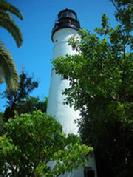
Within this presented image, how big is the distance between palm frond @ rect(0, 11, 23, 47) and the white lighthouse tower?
17.3ft

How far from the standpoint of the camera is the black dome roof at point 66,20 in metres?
30.2

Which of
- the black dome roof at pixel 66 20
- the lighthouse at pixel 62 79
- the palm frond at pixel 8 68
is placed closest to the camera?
the palm frond at pixel 8 68

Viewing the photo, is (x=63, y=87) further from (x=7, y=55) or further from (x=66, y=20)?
(x=7, y=55)

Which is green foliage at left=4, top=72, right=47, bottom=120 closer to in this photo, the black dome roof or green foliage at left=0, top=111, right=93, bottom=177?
the black dome roof

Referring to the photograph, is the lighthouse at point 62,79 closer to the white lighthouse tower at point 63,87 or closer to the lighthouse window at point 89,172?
the white lighthouse tower at point 63,87

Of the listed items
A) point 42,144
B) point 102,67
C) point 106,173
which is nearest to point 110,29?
point 102,67

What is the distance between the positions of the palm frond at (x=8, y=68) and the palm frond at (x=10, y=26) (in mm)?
1314

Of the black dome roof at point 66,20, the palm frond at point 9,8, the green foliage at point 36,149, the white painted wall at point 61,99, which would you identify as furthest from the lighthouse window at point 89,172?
the black dome roof at point 66,20

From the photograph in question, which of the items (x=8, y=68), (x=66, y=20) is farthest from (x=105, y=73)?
Answer: (x=66, y=20)

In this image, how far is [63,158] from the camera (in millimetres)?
16422

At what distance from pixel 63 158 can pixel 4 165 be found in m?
2.80

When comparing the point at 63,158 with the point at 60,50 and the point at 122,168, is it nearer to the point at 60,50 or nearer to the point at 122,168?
the point at 122,168

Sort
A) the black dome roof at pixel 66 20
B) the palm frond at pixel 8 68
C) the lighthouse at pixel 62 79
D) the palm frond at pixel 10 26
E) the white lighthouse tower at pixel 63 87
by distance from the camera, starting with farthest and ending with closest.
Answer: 1. the black dome roof at pixel 66 20
2. the lighthouse at pixel 62 79
3. the white lighthouse tower at pixel 63 87
4. the palm frond at pixel 10 26
5. the palm frond at pixel 8 68

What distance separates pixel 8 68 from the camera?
1559cm
